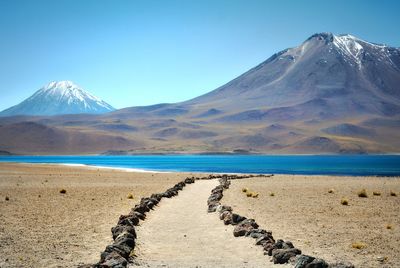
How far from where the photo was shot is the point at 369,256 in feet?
39.3

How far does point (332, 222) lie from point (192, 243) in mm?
6632

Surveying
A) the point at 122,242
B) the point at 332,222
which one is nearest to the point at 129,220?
the point at 122,242

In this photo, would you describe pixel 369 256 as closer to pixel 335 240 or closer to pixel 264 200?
→ pixel 335 240

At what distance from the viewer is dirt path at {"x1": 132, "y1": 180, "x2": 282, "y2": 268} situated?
11.1 meters

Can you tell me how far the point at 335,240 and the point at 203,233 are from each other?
12.7 ft

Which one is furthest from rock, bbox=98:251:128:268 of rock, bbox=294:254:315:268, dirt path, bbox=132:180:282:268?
rock, bbox=294:254:315:268

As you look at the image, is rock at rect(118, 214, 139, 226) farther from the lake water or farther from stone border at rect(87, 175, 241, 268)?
the lake water

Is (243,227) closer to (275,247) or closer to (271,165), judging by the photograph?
(275,247)

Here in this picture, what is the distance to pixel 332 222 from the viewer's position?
17.4 m

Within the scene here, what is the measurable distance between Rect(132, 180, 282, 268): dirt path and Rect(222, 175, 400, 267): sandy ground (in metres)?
1.60

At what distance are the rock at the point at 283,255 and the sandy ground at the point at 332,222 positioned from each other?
1.03m

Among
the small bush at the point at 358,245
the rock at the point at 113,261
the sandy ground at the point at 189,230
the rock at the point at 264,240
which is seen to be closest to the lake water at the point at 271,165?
the sandy ground at the point at 189,230

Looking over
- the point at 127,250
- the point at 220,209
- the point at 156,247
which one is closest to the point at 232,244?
the point at 156,247

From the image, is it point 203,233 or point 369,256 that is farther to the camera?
point 203,233
